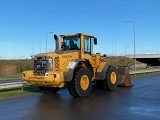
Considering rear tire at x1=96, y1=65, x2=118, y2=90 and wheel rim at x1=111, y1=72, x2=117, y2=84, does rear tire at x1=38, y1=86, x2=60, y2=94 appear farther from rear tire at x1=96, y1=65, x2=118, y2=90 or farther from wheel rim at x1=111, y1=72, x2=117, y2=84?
wheel rim at x1=111, y1=72, x2=117, y2=84

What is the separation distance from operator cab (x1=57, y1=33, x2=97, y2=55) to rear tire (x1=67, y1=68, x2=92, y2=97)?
139cm

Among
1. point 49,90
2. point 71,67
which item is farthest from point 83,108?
point 49,90

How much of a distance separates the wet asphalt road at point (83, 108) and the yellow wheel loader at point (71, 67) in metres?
0.71

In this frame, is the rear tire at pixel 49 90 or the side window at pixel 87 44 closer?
the side window at pixel 87 44

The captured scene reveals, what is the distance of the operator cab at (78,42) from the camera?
1589cm

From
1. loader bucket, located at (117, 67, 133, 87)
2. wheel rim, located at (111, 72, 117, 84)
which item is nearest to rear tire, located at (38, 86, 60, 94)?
wheel rim, located at (111, 72, 117, 84)

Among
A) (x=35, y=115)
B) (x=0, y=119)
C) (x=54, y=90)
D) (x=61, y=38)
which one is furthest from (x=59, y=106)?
(x=61, y=38)

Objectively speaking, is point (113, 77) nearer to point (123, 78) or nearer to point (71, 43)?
point (123, 78)

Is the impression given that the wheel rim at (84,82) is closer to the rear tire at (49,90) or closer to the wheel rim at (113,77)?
the rear tire at (49,90)

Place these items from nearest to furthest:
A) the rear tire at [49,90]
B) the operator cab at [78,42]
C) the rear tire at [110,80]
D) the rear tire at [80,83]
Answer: the rear tire at [80,83] < the operator cab at [78,42] < the rear tire at [49,90] < the rear tire at [110,80]

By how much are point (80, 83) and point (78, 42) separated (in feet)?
7.66

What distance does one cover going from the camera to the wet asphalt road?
10.1 m

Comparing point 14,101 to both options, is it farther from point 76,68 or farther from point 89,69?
point 89,69

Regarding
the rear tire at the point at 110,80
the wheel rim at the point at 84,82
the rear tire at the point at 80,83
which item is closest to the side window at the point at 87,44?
the rear tire at the point at 80,83
